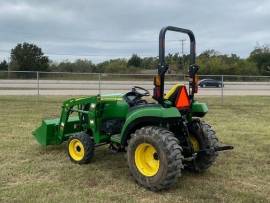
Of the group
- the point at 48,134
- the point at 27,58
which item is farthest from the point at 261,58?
the point at 48,134

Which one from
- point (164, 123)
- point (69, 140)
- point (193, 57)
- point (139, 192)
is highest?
point (193, 57)

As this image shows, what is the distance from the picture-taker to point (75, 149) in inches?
264

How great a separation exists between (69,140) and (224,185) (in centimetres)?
260

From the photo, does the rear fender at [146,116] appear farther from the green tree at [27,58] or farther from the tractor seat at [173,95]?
the green tree at [27,58]

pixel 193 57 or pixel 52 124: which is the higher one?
pixel 193 57

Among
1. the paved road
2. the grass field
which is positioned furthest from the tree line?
the grass field

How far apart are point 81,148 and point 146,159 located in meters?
1.42

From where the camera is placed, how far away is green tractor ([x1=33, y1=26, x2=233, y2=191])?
5.21 metres

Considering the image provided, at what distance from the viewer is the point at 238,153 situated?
746cm

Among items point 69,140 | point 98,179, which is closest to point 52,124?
point 69,140

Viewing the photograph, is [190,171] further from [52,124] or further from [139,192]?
[52,124]

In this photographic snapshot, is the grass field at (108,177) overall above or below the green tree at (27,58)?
below

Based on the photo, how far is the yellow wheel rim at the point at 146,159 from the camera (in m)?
5.46

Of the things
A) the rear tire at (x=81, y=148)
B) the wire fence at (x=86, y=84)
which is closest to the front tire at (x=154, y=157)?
the rear tire at (x=81, y=148)
